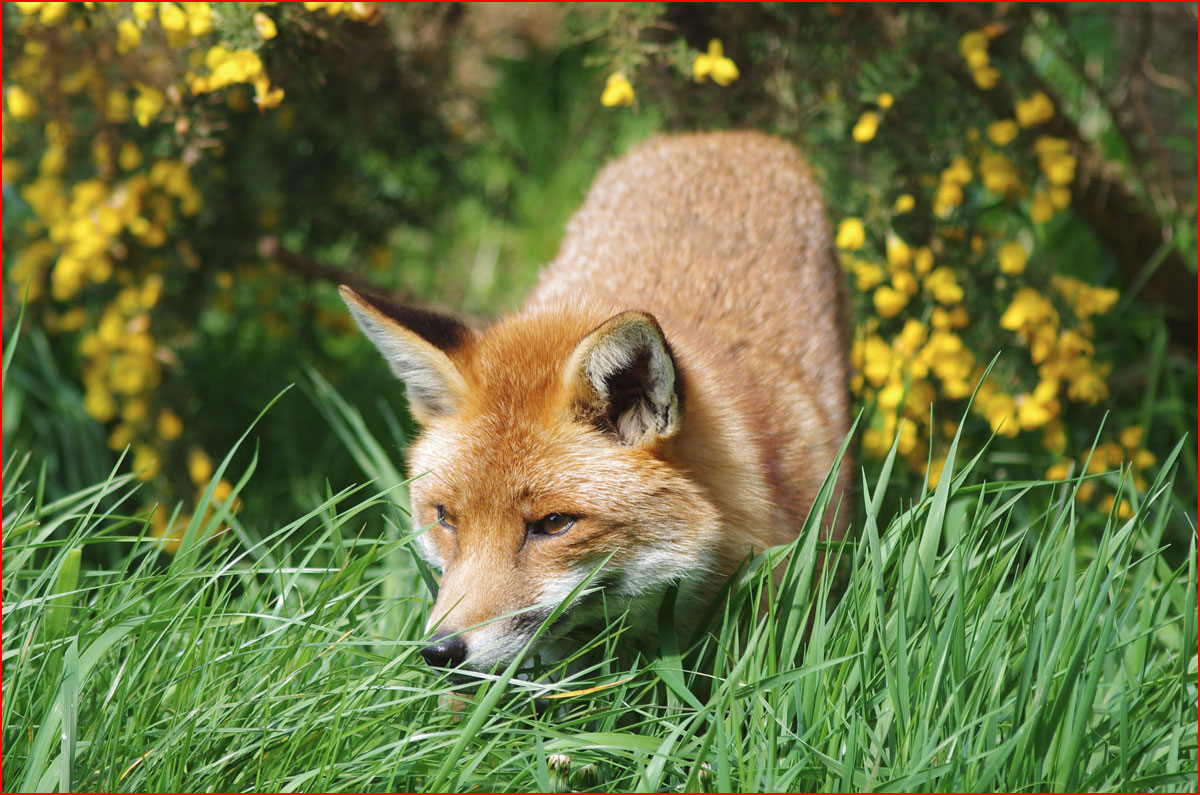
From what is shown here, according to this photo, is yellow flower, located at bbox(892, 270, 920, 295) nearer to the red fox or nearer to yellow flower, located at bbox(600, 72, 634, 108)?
the red fox

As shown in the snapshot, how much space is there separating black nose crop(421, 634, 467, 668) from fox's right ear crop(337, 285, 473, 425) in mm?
854

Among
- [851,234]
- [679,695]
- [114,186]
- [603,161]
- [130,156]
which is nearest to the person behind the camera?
[679,695]

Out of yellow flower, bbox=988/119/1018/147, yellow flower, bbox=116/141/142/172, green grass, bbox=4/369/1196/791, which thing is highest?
yellow flower, bbox=116/141/142/172

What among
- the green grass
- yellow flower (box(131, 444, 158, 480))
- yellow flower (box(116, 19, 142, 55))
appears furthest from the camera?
yellow flower (box(131, 444, 158, 480))

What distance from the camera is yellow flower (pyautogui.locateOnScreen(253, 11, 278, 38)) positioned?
3826 millimetres

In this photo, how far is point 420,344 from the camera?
319 centimetres

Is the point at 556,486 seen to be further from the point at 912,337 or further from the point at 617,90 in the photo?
the point at 912,337

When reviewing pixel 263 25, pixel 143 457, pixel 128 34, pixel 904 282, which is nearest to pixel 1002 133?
pixel 904 282

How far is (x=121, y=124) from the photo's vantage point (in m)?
4.93

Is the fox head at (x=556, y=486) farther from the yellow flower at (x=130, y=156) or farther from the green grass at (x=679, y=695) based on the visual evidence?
the yellow flower at (x=130, y=156)

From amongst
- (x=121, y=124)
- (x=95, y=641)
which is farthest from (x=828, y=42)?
(x=95, y=641)

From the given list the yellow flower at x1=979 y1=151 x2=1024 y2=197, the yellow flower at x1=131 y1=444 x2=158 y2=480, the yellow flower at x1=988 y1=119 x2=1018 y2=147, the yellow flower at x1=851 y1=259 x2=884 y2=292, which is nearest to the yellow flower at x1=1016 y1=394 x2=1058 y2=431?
the yellow flower at x1=851 y1=259 x2=884 y2=292

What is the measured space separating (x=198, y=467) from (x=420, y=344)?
239 cm

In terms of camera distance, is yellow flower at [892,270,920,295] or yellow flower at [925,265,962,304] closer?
yellow flower at [925,265,962,304]
